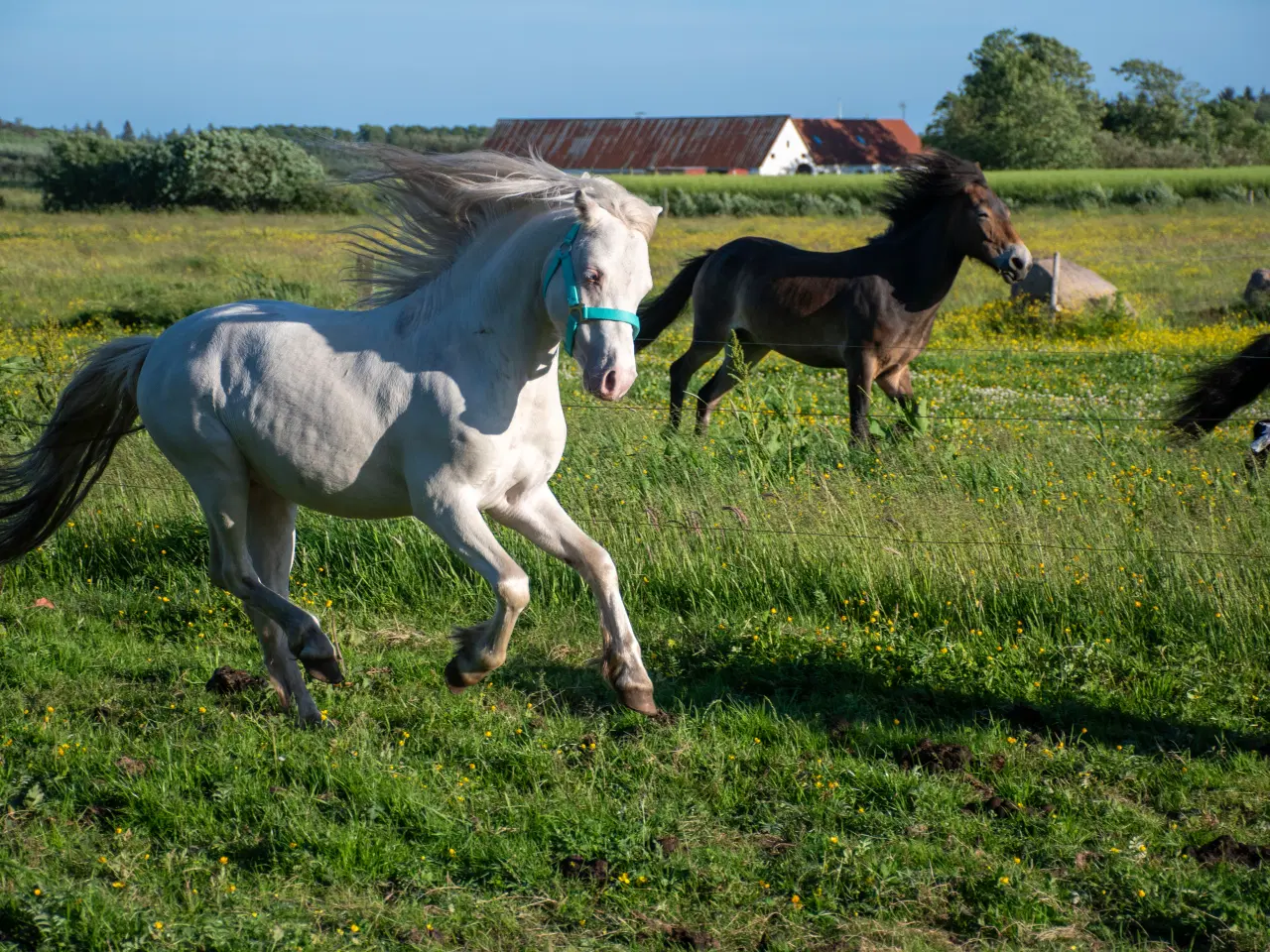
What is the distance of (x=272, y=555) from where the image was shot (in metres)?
4.98

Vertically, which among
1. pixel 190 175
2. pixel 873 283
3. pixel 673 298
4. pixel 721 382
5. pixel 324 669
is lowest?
pixel 324 669

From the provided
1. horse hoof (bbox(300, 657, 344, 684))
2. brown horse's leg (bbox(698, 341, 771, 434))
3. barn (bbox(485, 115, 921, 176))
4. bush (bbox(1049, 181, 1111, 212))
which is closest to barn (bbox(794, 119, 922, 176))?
barn (bbox(485, 115, 921, 176))

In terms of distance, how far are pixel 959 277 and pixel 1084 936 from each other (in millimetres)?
21338

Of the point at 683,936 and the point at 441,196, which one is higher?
the point at 441,196

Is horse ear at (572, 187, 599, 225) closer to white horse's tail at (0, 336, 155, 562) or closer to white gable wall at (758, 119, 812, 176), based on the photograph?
white horse's tail at (0, 336, 155, 562)

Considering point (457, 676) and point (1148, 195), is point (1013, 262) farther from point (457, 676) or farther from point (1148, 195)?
point (1148, 195)

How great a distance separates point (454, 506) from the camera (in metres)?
4.10

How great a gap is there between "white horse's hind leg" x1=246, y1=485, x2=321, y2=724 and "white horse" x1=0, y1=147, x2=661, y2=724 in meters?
0.02

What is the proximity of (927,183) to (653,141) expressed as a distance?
6382 centimetres

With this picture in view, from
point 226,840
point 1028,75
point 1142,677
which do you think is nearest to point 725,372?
point 1142,677

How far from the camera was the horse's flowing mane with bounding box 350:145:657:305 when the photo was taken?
14.0 feet

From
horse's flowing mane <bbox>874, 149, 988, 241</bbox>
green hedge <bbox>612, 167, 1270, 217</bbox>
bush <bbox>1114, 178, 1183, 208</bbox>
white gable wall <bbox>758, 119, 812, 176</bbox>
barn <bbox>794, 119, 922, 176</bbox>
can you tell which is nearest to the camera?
horse's flowing mane <bbox>874, 149, 988, 241</bbox>

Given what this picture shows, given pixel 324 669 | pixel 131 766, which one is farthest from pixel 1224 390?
pixel 131 766

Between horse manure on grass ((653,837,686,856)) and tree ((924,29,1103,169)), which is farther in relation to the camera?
tree ((924,29,1103,169))
